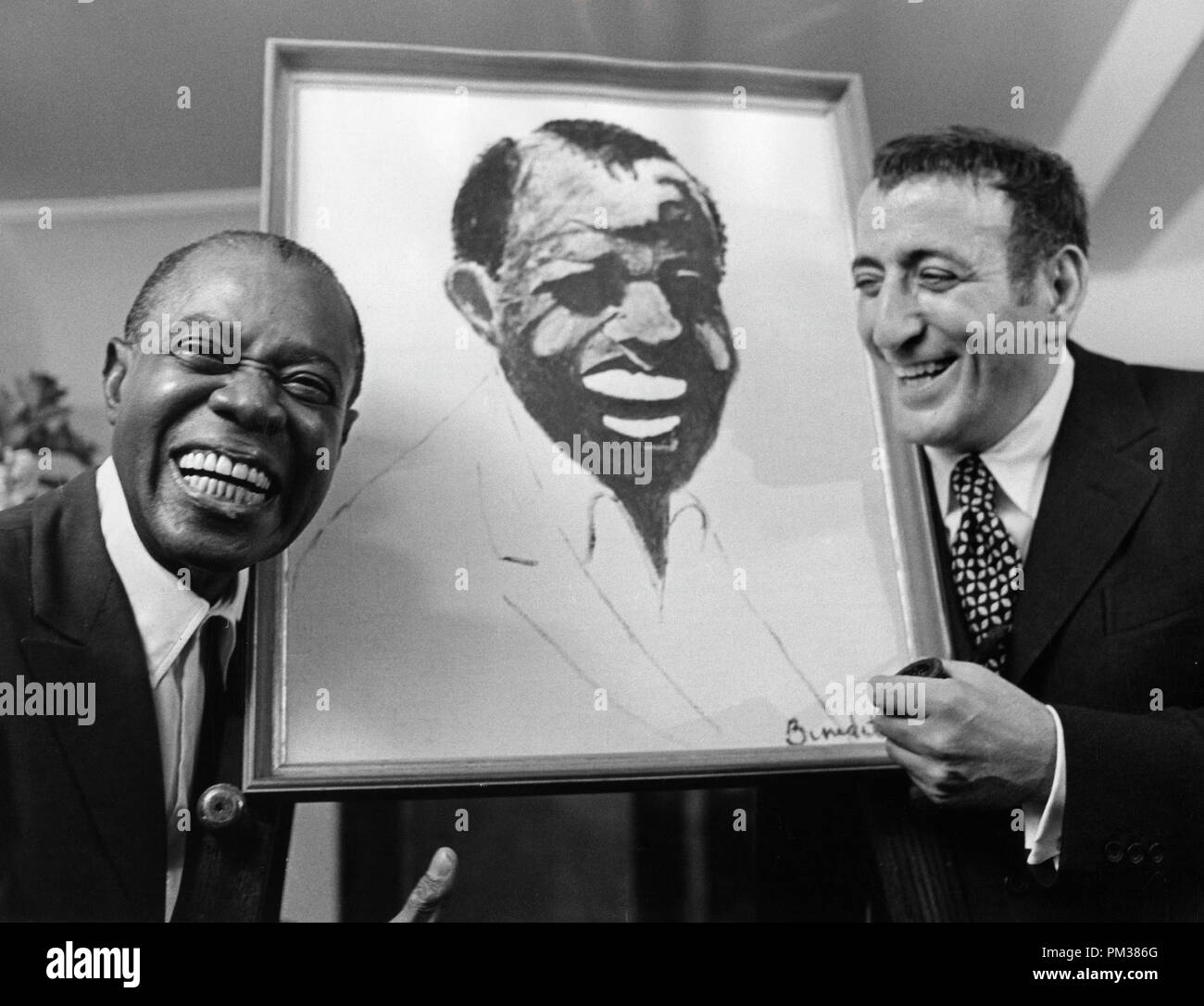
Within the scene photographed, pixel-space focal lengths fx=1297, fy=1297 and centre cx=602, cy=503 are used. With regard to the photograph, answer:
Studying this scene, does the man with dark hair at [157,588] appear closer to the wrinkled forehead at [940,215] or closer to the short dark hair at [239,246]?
the short dark hair at [239,246]

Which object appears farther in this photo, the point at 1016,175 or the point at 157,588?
the point at 1016,175

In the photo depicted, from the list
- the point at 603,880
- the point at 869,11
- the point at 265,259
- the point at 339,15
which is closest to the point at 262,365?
the point at 265,259

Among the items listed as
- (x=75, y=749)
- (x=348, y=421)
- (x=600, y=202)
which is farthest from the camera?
(x=600, y=202)

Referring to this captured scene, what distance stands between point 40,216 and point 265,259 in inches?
13.9

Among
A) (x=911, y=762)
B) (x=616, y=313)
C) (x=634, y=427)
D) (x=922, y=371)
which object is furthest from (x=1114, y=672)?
(x=616, y=313)

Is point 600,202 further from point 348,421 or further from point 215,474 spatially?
point 215,474

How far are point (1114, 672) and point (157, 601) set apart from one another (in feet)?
4.35

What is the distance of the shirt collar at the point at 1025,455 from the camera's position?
1.90 meters

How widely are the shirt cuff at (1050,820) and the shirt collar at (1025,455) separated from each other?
32cm

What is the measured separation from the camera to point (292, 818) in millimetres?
1746

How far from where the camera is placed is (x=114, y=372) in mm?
1806
